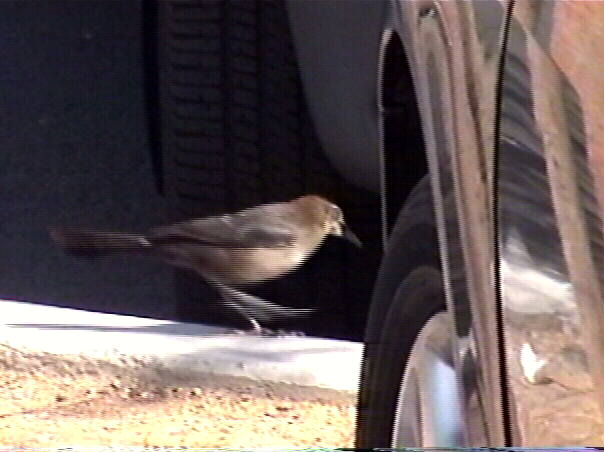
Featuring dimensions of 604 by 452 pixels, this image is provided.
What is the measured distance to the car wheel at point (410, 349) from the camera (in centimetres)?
164

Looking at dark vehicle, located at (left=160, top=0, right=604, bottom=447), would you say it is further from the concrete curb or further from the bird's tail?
the bird's tail

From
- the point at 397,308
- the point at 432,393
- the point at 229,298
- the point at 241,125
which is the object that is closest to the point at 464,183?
the point at 432,393

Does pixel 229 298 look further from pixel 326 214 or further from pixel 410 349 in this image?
pixel 410 349

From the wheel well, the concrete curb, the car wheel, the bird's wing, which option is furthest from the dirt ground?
the wheel well

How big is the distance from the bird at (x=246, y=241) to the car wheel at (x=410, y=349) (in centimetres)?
13

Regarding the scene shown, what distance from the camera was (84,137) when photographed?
2018mm

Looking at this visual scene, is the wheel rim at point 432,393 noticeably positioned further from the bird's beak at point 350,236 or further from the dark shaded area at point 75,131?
the dark shaded area at point 75,131

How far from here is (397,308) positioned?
73.4 inches

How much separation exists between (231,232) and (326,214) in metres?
0.19

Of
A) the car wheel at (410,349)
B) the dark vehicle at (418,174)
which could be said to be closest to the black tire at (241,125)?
the dark vehicle at (418,174)

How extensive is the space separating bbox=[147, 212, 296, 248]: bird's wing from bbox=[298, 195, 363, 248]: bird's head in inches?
2.3

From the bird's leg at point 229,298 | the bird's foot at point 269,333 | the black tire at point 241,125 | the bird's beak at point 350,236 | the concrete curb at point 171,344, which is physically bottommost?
the concrete curb at point 171,344

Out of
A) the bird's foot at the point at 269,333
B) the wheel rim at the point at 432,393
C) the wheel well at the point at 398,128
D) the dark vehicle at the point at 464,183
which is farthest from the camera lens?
the bird's foot at the point at 269,333

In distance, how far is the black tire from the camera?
6.37 feet
